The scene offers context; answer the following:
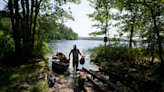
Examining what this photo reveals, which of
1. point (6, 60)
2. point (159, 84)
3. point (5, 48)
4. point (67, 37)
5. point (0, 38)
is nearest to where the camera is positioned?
point (159, 84)

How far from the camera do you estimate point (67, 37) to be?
130375mm

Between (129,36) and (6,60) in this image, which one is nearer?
(6,60)

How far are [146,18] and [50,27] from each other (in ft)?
33.6

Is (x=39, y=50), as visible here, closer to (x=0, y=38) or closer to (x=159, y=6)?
(x=0, y=38)

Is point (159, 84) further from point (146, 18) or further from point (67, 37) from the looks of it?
point (67, 37)

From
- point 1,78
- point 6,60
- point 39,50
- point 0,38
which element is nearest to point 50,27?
point 39,50

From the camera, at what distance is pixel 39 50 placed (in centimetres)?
1185

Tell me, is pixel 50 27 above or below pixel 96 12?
below

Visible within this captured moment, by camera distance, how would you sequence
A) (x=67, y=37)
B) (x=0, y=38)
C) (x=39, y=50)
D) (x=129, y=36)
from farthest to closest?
1. (x=67, y=37)
2. (x=129, y=36)
3. (x=39, y=50)
4. (x=0, y=38)

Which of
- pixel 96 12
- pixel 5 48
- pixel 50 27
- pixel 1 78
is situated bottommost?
pixel 1 78

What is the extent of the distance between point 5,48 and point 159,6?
12.3m

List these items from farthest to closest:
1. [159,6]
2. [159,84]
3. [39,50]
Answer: [39,50], [159,6], [159,84]

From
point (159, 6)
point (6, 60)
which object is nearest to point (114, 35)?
point (159, 6)

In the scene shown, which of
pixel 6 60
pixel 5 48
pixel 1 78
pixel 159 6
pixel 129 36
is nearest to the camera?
pixel 1 78
